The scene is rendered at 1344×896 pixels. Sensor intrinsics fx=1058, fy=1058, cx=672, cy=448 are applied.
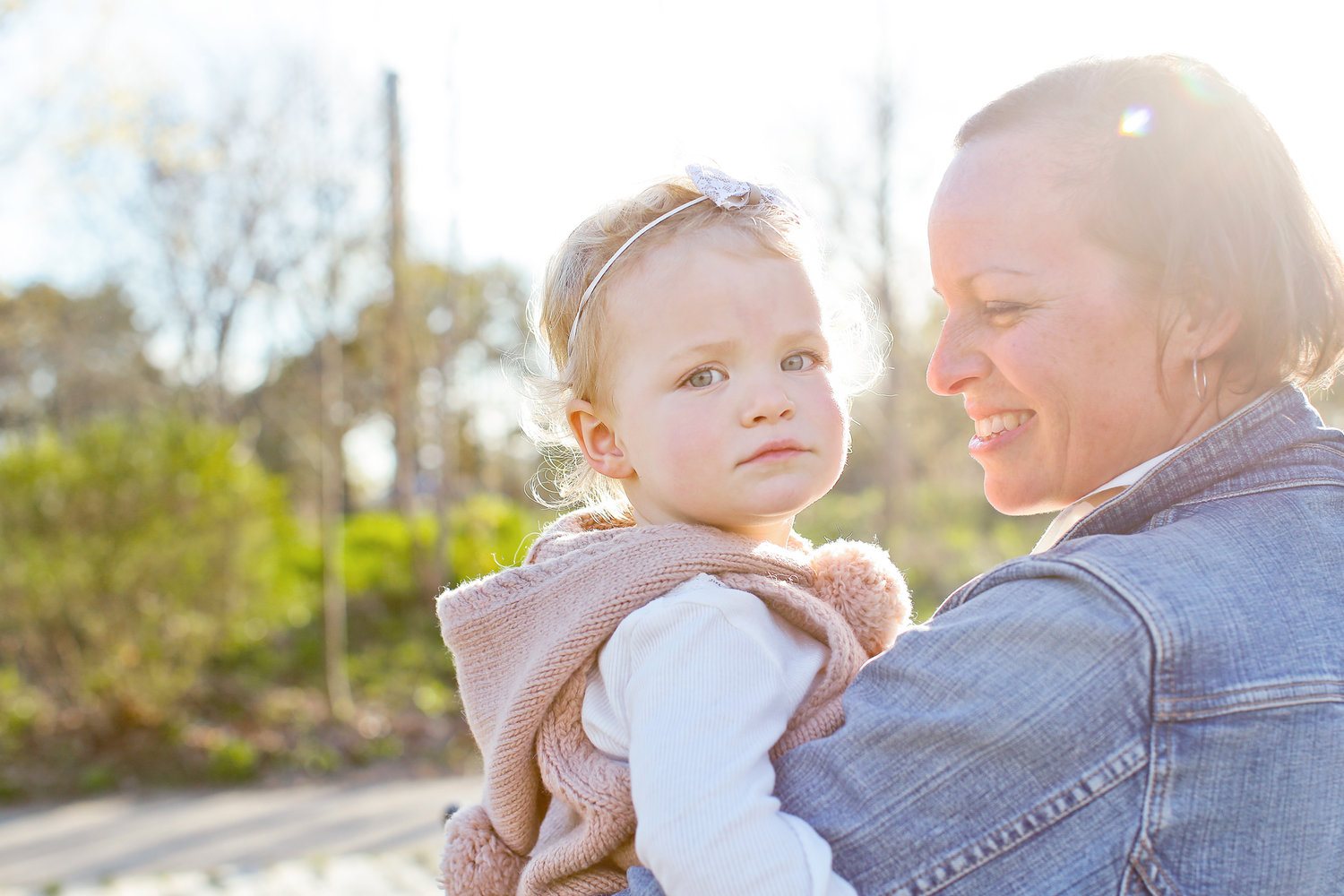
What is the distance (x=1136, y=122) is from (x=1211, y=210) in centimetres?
18

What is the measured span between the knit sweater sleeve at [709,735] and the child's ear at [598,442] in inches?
14.6

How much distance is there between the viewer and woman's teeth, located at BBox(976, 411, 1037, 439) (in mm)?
1749

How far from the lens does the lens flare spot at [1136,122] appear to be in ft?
5.05

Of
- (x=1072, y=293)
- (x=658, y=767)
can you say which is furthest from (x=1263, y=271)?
(x=658, y=767)

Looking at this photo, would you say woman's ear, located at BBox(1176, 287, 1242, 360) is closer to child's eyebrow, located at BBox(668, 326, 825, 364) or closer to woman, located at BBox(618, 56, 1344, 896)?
woman, located at BBox(618, 56, 1344, 896)

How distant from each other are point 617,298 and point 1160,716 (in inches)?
39.6

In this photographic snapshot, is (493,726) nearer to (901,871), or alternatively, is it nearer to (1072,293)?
(901,871)

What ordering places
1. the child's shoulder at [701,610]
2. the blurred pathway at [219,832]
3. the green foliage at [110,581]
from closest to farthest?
1. the child's shoulder at [701,610]
2. the blurred pathway at [219,832]
3. the green foliage at [110,581]

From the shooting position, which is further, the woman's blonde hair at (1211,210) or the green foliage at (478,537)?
the green foliage at (478,537)

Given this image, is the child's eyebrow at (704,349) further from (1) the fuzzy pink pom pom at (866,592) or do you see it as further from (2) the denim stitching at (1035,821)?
(2) the denim stitching at (1035,821)

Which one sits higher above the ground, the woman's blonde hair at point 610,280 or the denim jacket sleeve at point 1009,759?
the woman's blonde hair at point 610,280

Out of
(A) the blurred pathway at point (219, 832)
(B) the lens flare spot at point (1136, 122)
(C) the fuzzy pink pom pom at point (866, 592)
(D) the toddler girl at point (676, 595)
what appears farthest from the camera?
(A) the blurred pathway at point (219, 832)

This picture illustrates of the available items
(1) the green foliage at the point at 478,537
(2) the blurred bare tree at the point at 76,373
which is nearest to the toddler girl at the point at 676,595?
(1) the green foliage at the point at 478,537

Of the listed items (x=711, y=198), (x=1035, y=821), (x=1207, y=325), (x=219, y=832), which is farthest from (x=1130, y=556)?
(x=219, y=832)
